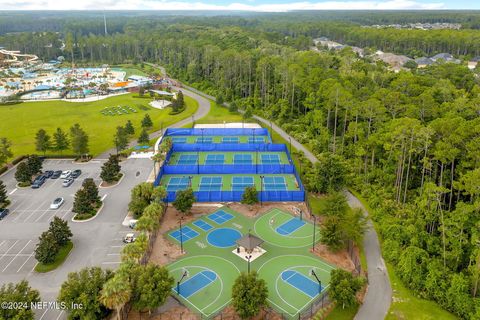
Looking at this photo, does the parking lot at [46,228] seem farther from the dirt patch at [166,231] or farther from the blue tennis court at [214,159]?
the blue tennis court at [214,159]

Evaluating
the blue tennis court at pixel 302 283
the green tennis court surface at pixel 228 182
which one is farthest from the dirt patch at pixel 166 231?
the blue tennis court at pixel 302 283

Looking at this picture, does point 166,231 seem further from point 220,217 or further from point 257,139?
point 257,139

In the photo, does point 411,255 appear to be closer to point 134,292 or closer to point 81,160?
point 134,292

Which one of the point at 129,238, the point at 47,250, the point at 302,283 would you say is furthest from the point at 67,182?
the point at 302,283

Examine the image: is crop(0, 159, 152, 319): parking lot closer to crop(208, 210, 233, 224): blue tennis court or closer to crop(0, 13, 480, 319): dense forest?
crop(208, 210, 233, 224): blue tennis court

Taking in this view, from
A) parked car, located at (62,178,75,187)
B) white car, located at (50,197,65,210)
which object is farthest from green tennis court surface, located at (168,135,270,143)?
white car, located at (50,197,65,210)

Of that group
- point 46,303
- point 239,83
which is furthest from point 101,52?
point 46,303
